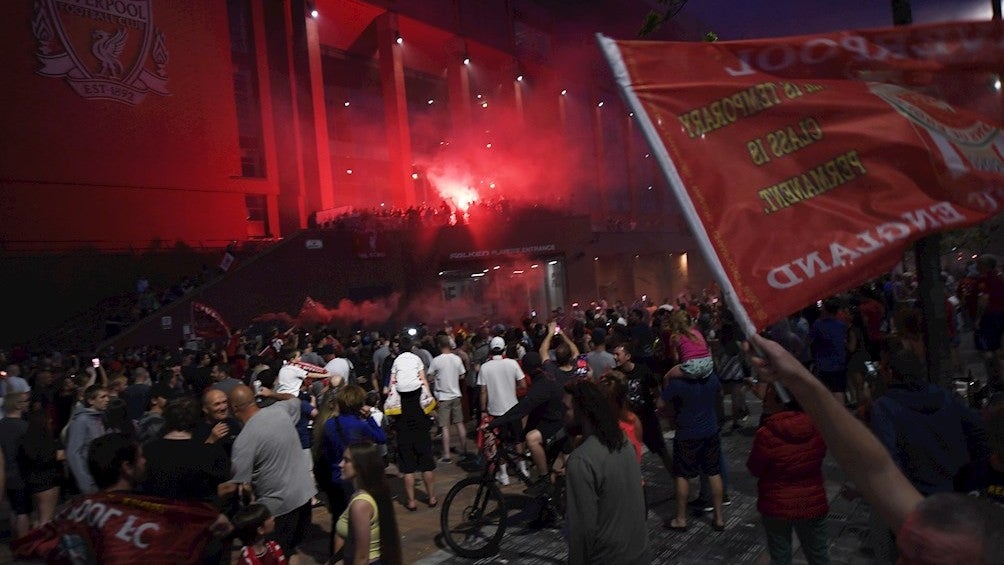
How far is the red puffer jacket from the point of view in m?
4.24

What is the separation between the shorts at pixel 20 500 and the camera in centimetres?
686

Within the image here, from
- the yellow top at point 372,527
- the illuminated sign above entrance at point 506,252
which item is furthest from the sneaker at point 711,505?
the illuminated sign above entrance at point 506,252

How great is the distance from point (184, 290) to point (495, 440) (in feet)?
61.4

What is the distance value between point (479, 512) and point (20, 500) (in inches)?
194

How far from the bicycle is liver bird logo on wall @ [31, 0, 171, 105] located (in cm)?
2513

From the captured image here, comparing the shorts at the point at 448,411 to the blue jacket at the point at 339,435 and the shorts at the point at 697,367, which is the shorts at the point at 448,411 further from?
the shorts at the point at 697,367

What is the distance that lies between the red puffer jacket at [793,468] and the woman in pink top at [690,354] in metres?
1.91

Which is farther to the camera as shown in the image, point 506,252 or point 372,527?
point 506,252

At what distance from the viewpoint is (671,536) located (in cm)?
627

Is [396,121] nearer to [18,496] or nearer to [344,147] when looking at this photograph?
[344,147]

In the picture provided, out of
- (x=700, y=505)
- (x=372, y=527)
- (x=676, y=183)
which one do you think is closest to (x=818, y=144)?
(x=676, y=183)

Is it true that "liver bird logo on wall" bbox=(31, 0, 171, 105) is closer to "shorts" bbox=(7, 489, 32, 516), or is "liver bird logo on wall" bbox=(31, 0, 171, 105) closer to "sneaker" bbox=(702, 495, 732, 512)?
"shorts" bbox=(7, 489, 32, 516)

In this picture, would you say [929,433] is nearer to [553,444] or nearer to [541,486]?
[553,444]

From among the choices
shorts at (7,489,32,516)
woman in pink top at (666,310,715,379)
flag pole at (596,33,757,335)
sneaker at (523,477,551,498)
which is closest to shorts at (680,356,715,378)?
woman in pink top at (666,310,715,379)
